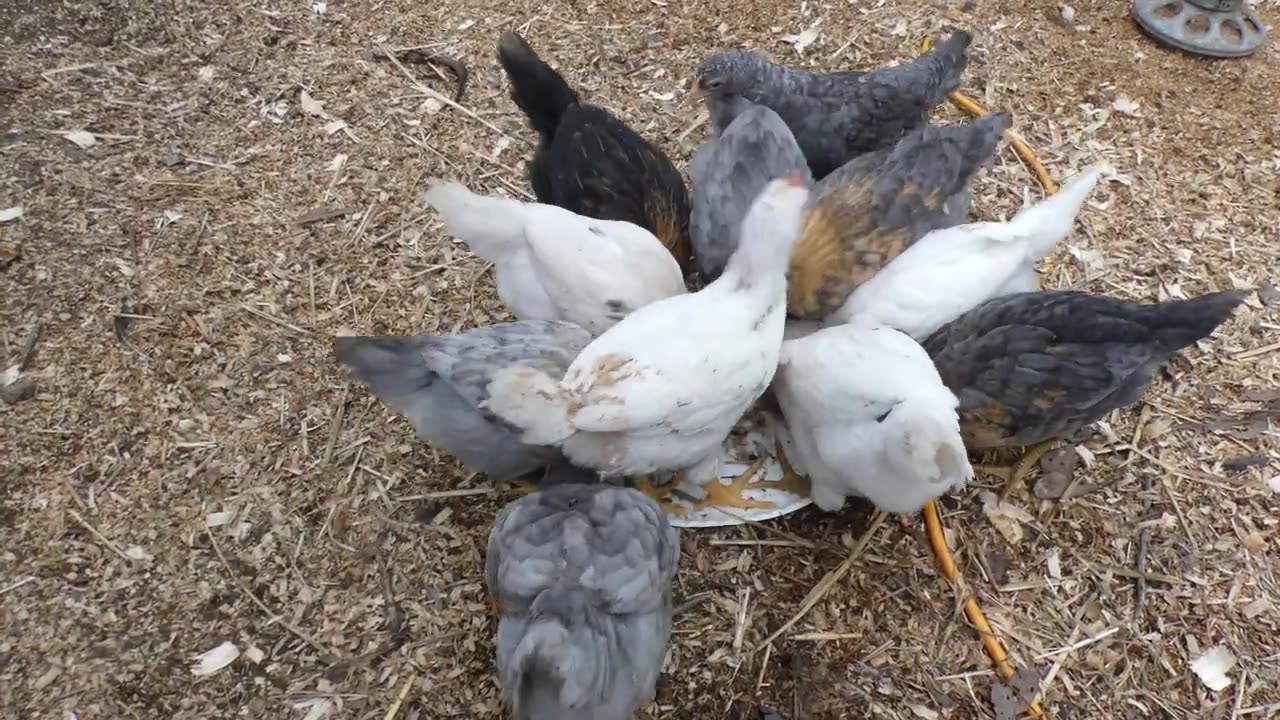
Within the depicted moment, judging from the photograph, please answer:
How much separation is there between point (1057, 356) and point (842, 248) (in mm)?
738

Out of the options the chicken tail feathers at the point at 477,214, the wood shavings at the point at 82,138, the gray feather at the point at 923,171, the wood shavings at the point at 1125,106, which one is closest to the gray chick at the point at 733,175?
the gray feather at the point at 923,171

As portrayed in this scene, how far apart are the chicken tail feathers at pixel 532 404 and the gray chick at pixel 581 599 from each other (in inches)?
6.4

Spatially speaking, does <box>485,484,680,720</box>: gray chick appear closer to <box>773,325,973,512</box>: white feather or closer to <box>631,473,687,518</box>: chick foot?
<box>631,473,687,518</box>: chick foot

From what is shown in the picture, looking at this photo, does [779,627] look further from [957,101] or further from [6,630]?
[957,101]

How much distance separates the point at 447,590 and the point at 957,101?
2.94 m

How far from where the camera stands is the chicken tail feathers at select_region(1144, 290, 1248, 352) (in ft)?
6.91

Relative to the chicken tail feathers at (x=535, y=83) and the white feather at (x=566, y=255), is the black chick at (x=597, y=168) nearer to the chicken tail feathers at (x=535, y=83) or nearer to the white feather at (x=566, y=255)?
the chicken tail feathers at (x=535, y=83)

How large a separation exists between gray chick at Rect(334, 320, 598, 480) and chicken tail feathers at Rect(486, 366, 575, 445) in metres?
0.04

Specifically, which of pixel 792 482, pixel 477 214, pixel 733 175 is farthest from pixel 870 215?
pixel 477 214

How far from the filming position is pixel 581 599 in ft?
6.24

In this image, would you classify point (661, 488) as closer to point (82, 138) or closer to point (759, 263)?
point (759, 263)

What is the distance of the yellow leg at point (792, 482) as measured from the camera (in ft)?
8.20

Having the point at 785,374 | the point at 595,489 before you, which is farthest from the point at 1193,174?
the point at 595,489

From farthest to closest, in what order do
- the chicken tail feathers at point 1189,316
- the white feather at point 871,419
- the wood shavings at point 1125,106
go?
the wood shavings at point 1125,106 → the chicken tail feathers at point 1189,316 → the white feather at point 871,419
